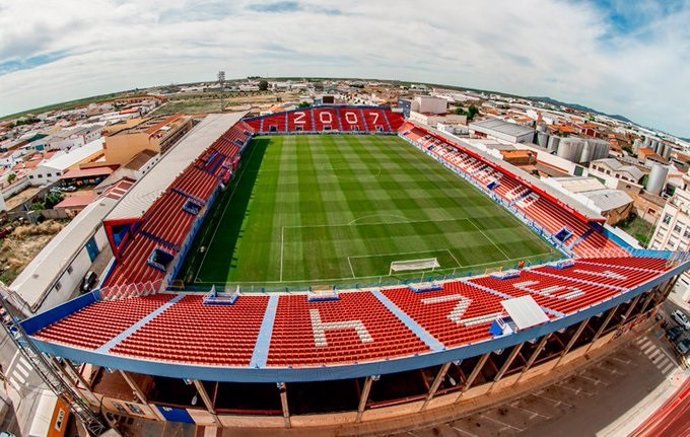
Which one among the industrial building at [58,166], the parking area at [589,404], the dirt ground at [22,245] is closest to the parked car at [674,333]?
the parking area at [589,404]

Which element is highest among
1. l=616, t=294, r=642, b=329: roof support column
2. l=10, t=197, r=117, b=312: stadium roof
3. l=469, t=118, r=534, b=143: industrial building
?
l=469, t=118, r=534, b=143: industrial building

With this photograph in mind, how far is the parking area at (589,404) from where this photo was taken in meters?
13.8

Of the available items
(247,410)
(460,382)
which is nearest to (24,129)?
(247,410)

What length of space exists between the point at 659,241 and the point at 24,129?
471 ft

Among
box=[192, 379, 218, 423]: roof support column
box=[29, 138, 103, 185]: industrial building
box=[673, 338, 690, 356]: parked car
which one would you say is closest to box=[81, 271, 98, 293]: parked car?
box=[192, 379, 218, 423]: roof support column

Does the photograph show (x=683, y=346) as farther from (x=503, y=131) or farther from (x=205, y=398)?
(x=503, y=131)

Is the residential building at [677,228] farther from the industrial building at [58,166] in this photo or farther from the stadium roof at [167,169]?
the industrial building at [58,166]

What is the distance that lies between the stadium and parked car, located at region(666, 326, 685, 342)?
1.21m

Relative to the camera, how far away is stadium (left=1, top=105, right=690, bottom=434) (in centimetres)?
1247

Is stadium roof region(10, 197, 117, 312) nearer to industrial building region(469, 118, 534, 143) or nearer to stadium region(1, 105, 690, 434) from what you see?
stadium region(1, 105, 690, 434)

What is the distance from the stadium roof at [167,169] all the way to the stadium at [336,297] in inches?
9.8

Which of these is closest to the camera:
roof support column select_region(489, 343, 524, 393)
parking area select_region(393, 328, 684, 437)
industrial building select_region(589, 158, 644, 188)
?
parking area select_region(393, 328, 684, 437)

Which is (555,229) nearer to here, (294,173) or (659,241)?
(659,241)

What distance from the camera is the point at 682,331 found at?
771 inches
